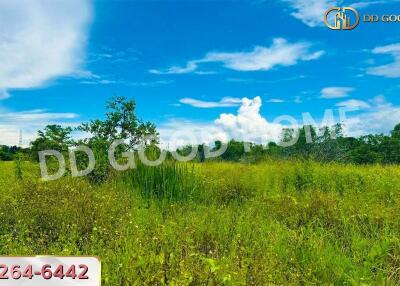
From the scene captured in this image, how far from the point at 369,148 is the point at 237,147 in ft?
38.2

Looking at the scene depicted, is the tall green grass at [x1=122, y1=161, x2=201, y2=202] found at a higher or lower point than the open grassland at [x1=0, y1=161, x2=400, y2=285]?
higher

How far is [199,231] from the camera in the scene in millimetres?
6832

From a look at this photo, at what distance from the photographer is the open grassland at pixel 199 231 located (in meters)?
5.16

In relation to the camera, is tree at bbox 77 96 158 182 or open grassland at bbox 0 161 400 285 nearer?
open grassland at bbox 0 161 400 285

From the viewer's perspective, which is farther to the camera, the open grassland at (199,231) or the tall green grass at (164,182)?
the tall green grass at (164,182)

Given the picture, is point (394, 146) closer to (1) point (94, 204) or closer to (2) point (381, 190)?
(2) point (381, 190)

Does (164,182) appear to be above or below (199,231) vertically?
above

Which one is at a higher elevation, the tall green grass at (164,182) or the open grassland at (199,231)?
the tall green grass at (164,182)

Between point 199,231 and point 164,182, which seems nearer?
point 199,231

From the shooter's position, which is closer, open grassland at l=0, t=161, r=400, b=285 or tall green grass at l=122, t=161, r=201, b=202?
open grassland at l=0, t=161, r=400, b=285

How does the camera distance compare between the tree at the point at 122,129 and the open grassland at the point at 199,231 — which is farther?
the tree at the point at 122,129

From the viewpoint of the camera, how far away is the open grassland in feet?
16.9

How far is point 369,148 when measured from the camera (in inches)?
1400

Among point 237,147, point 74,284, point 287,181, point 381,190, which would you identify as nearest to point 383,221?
point 381,190
